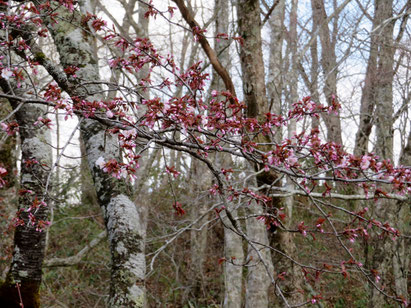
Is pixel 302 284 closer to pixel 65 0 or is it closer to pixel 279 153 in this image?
pixel 279 153

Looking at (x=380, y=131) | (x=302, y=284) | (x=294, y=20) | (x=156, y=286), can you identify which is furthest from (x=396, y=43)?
(x=156, y=286)

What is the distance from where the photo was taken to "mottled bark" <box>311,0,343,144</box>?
7.71 metres

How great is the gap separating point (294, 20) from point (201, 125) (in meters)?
7.30

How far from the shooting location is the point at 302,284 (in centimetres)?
442

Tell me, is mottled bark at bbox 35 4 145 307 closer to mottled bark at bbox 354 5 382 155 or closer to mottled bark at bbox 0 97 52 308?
mottled bark at bbox 0 97 52 308

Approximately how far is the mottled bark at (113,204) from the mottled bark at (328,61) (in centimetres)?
549

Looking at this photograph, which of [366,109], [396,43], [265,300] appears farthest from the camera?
[366,109]

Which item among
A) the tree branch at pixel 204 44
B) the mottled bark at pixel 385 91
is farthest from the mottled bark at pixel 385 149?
the tree branch at pixel 204 44

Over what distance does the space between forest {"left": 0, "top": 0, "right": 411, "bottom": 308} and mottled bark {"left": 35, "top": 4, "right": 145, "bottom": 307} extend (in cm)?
1

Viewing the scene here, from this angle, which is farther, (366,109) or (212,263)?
(212,263)

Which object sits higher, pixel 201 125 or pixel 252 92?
pixel 252 92

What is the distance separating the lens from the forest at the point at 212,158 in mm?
2297

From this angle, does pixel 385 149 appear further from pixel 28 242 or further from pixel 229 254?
pixel 28 242

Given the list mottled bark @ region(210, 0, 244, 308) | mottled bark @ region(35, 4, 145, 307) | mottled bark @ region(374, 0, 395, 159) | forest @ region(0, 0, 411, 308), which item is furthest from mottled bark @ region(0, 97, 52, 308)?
mottled bark @ region(374, 0, 395, 159)
